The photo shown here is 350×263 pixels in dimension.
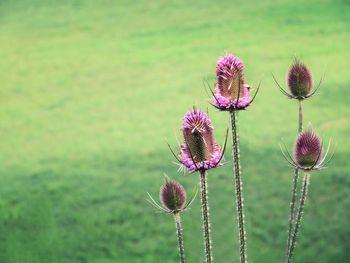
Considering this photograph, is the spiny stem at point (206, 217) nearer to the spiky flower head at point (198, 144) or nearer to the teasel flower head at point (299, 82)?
the spiky flower head at point (198, 144)

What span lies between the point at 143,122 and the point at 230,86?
1.92 meters

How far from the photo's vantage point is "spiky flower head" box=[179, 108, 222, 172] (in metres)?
1.11

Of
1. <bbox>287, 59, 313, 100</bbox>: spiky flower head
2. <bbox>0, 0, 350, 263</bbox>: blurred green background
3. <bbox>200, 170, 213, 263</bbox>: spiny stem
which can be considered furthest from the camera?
<bbox>0, 0, 350, 263</bbox>: blurred green background

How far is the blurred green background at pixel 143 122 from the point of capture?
7.98 ft

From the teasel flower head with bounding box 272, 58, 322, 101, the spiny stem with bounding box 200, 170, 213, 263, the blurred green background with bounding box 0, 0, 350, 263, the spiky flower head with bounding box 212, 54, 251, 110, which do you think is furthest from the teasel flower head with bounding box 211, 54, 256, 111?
the blurred green background with bounding box 0, 0, 350, 263

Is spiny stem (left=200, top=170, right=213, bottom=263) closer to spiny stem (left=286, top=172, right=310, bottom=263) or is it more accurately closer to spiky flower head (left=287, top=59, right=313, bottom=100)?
spiny stem (left=286, top=172, right=310, bottom=263)

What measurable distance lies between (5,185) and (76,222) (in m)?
0.43

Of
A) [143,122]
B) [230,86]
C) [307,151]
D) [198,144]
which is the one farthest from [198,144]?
[143,122]

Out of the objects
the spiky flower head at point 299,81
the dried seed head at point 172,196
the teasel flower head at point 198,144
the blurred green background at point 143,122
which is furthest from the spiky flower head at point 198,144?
the blurred green background at point 143,122

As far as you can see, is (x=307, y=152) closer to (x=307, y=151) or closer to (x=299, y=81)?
(x=307, y=151)

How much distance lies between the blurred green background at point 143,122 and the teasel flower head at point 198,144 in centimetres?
118

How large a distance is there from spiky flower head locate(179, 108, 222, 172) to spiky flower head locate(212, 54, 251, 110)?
0.04 metres

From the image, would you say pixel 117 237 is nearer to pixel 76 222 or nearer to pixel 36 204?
pixel 76 222

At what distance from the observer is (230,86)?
1.13 meters
